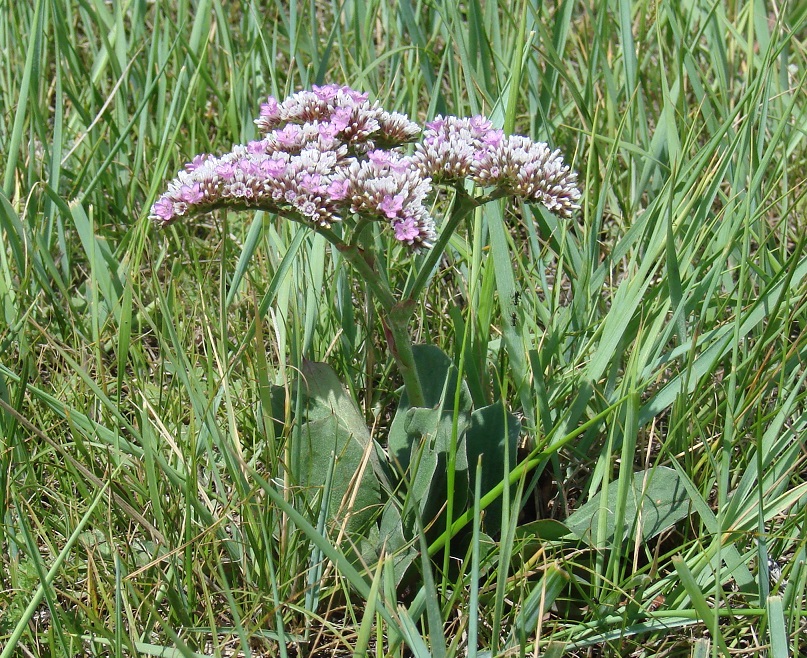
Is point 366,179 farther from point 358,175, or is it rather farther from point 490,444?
point 490,444

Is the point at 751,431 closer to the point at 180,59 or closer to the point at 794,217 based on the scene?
the point at 794,217

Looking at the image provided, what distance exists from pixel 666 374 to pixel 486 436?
0.55 m

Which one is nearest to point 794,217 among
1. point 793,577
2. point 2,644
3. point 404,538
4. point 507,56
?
point 507,56

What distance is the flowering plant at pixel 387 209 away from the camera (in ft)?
3.89

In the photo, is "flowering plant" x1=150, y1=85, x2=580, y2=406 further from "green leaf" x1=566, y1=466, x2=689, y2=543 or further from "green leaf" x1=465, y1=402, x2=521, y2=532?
"green leaf" x1=566, y1=466, x2=689, y2=543

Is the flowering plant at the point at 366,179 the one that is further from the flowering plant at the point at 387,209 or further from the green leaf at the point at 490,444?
the green leaf at the point at 490,444

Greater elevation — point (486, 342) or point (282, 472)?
point (486, 342)

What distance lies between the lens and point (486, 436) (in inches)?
56.3

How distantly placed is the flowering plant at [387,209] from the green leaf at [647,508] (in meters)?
0.15

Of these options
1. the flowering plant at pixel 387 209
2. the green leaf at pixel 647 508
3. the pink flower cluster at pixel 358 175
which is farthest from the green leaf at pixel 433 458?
the pink flower cluster at pixel 358 175

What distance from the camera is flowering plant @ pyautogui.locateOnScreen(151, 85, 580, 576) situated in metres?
1.19

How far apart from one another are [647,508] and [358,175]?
2.25 feet

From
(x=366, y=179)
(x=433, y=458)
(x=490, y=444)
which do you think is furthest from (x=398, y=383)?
(x=366, y=179)

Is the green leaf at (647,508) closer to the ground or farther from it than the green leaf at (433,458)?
closer to the ground
